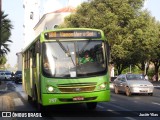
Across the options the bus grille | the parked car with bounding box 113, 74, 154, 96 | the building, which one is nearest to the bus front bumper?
the bus grille

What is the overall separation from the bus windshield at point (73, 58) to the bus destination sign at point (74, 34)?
20 cm

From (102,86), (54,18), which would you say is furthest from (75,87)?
(54,18)

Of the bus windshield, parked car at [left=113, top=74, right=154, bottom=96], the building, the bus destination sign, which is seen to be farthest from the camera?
the building

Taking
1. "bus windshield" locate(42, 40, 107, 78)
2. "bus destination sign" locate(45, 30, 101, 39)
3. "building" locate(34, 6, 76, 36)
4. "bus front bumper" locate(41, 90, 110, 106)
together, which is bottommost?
"bus front bumper" locate(41, 90, 110, 106)

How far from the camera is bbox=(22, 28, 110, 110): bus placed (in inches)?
510

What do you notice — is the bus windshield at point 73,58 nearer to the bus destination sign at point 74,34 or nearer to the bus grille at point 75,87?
the bus destination sign at point 74,34

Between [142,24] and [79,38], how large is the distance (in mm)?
34216

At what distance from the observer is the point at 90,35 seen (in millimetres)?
13883

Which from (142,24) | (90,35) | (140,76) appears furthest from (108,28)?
(90,35)

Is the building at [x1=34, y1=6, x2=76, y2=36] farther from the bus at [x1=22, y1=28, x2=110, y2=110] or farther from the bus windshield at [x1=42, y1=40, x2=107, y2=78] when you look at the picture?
the bus windshield at [x1=42, y1=40, x2=107, y2=78]

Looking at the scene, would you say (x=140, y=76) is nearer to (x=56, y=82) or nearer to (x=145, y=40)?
(x=56, y=82)

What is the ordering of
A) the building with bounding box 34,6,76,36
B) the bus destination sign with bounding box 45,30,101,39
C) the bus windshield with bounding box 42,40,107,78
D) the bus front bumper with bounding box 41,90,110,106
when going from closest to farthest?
the bus front bumper with bounding box 41,90,110,106, the bus windshield with bounding box 42,40,107,78, the bus destination sign with bounding box 45,30,101,39, the building with bounding box 34,6,76,36

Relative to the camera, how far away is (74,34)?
1381 centimetres

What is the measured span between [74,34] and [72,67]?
127 cm
